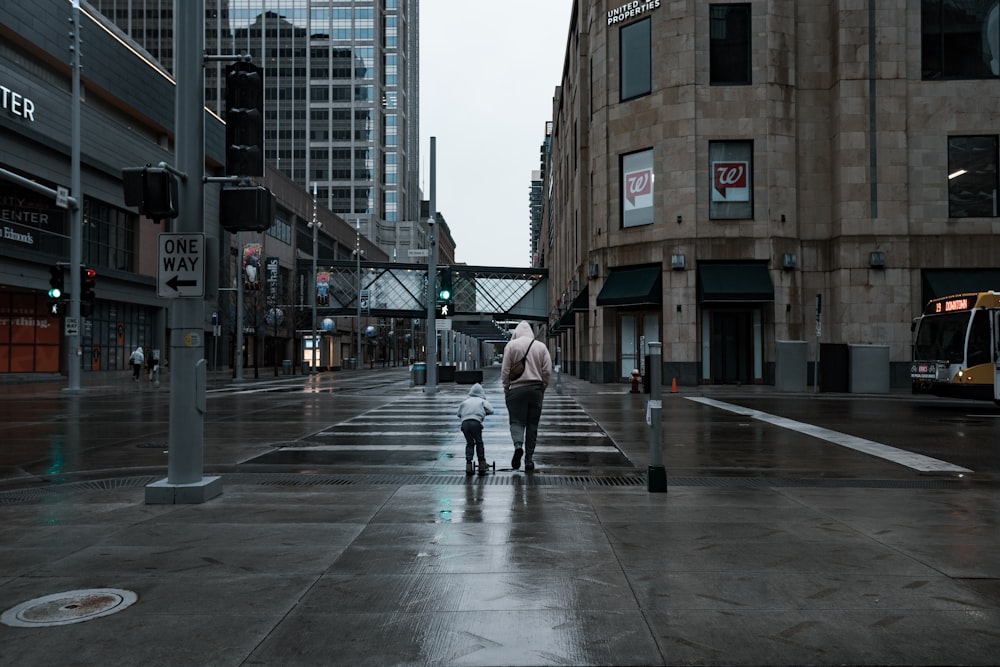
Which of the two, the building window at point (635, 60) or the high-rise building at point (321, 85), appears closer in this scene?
the building window at point (635, 60)

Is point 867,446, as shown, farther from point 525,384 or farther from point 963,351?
point 963,351

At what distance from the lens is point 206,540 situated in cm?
576

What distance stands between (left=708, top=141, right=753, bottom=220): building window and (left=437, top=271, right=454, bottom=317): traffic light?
11.3 metres

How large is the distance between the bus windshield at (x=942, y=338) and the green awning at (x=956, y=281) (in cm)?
873

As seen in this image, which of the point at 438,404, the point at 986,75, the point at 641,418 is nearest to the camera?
the point at 641,418

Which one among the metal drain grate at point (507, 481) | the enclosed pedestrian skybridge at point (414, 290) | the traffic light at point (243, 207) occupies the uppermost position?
the enclosed pedestrian skybridge at point (414, 290)

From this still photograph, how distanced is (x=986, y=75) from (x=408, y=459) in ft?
100

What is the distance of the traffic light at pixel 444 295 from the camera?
26.7m

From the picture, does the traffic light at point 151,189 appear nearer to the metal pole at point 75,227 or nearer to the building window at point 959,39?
the metal pole at point 75,227

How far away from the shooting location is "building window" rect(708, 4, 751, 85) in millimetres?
30594

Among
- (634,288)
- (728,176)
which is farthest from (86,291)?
(728,176)

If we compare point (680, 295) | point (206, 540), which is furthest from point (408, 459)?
point (680, 295)

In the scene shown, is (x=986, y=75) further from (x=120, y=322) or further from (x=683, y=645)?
(x=120, y=322)

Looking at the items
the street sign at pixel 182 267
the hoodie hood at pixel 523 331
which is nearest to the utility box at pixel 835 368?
the hoodie hood at pixel 523 331
